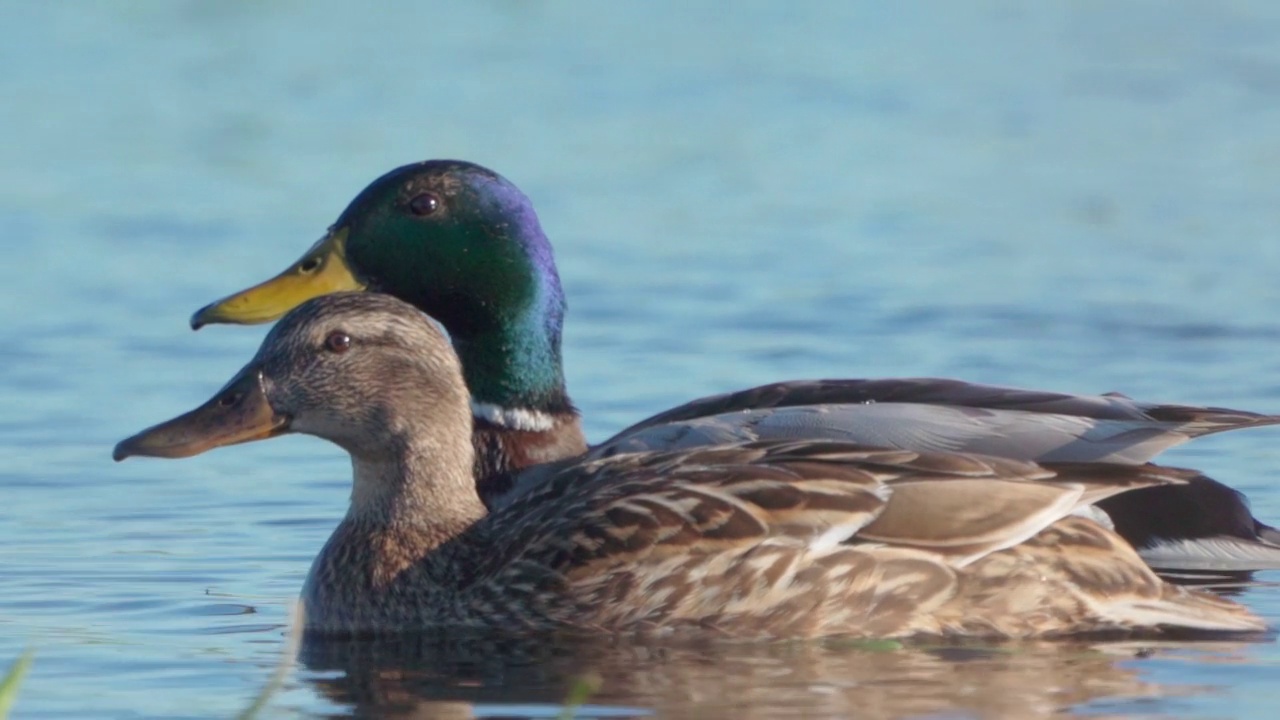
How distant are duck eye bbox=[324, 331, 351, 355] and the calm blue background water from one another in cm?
90

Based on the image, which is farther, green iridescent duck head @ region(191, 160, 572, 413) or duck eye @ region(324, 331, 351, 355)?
green iridescent duck head @ region(191, 160, 572, 413)

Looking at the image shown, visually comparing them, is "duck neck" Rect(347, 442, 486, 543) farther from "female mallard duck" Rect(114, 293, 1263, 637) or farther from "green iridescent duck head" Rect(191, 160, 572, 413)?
"green iridescent duck head" Rect(191, 160, 572, 413)

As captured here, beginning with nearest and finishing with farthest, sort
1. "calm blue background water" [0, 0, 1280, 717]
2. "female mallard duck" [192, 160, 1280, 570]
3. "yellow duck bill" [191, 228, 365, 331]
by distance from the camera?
"calm blue background water" [0, 0, 1280, 717], "female mallard duck" [192, 160, 1280, 570], "yellow duck bill" [191, 228, 365, 331]

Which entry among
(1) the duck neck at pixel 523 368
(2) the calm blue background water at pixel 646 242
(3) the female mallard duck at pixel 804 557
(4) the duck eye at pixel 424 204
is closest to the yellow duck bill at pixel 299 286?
(4) the duck eye at pixel 424 204

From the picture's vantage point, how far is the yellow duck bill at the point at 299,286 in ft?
35.5

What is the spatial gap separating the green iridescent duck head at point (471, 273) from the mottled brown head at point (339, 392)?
1.37 metres

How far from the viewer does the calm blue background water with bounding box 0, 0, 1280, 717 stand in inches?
328

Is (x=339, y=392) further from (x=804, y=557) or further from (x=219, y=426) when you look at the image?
(x=804, y=557)

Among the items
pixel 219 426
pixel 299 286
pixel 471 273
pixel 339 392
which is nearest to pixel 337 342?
pixel 339 392

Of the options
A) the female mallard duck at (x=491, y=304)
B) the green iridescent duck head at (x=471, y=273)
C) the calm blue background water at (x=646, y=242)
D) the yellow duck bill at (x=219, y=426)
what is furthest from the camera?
the green iridescent duck head at (x=471, y=273)

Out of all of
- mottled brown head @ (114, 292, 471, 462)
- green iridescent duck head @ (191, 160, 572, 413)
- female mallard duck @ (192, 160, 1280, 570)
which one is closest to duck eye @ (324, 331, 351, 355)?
mottled brown head @ (114, 292, 471, 462)

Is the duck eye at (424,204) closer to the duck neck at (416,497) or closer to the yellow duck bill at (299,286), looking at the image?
the yellow duck bill at (299,286)

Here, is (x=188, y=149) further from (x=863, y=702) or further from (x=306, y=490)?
(x=863, y=702)

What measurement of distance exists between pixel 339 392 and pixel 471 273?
162 centimetres
